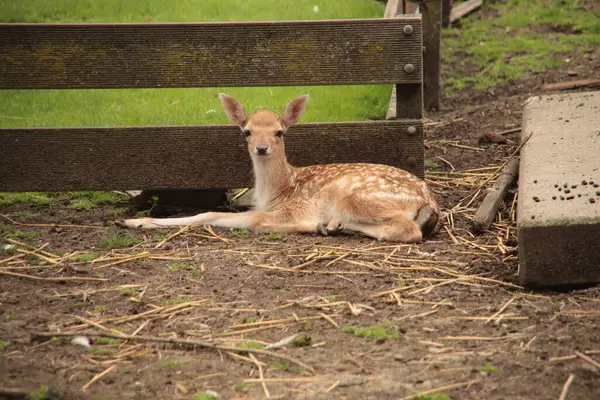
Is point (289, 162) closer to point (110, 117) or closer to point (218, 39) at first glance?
point (218, 39)

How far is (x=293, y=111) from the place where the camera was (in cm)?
644

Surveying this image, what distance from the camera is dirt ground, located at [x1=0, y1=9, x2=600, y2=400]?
12.2 ft

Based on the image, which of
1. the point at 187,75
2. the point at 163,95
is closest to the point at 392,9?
the point at 163,95

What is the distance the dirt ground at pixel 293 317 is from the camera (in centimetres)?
371

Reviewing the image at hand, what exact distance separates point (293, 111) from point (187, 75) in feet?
2.71

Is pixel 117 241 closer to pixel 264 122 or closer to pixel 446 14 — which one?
pixel 264 122

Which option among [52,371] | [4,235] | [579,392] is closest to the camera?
[579,392]

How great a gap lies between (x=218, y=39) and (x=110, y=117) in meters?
2.53

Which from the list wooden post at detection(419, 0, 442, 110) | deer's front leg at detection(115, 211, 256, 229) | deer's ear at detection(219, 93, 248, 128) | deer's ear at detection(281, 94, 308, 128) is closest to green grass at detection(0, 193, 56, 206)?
deer's front leg at detection(115, 211, 256, 229)

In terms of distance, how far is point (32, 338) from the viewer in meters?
4.17

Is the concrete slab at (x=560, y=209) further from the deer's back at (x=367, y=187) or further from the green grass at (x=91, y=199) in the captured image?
→ the green grass at (x=91, y=199)

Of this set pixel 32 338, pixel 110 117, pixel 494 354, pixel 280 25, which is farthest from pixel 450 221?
pixel 110 117

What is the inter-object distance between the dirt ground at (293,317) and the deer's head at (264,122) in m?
0.71

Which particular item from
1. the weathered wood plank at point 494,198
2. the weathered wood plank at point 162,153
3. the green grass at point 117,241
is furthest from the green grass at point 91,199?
the weathered wood plank at point 494,198
